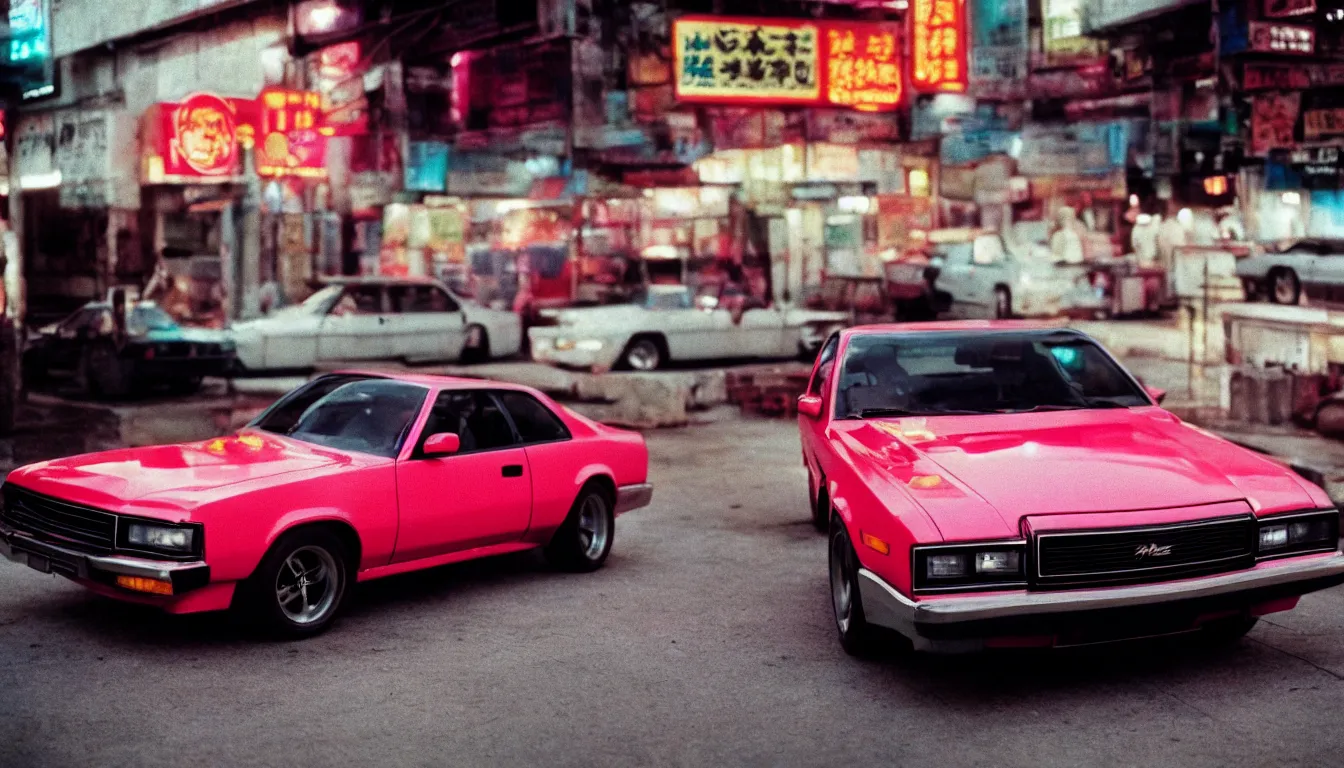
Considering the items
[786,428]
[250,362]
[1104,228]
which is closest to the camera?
[786,428]

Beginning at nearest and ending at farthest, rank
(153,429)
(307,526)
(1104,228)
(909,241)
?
1. (307,526)
2. (153,429)
3. (909,241)
4. (1104,228)

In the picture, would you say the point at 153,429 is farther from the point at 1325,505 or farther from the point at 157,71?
the point at 1325,505

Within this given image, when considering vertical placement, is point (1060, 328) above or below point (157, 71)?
below

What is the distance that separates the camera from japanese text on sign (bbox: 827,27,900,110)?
21.8 meters

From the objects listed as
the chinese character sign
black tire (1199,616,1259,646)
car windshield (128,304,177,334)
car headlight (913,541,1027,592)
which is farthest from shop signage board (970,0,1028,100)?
car headlight (913,541,1027,592)

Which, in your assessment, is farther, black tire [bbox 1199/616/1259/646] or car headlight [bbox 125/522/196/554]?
black tire [bbox 1199/616/1259/646]

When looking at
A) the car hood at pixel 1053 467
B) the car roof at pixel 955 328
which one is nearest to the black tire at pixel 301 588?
the car hood at pixel 1053 467

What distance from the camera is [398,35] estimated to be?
899 inches

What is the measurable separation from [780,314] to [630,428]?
6397mm

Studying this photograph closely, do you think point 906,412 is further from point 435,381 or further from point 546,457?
point 435,381

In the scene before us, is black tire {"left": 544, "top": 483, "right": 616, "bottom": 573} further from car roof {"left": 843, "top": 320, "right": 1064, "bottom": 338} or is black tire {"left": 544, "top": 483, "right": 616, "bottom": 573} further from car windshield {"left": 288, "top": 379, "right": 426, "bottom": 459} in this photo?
car roof {"left": 843, "top": 320, "right": 1064, "bottom": 338}

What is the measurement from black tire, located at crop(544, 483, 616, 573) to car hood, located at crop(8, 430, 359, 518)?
5.09 ft

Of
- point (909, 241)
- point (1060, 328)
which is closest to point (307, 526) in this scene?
point (1060, 328)

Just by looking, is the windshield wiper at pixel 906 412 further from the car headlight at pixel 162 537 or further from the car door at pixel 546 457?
the car headlight at pixel 162 537
